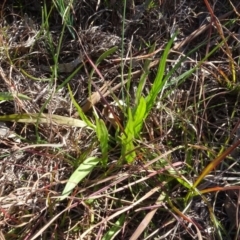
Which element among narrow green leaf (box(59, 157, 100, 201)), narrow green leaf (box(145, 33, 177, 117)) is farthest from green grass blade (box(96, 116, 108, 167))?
narrow green leaf (box(145, 33, 177, 117))

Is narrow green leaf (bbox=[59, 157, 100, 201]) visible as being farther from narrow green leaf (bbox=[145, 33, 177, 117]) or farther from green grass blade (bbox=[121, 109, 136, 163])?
narrow green leaf (bbox=[145, 33, 177, 117])

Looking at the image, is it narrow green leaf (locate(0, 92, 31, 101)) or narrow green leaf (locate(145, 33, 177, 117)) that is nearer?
narrow green leaf (locate(145, 33, 177, 117))

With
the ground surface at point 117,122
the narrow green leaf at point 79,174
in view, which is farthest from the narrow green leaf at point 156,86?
the narrow green leaf at point 79,174

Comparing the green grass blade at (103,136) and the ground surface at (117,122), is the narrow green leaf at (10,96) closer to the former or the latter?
the ground surface at (117,122)

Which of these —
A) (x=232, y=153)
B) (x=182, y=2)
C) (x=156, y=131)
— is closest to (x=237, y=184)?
(x=232, y=153)

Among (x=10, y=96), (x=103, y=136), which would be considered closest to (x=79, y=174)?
(x=103, y=136)

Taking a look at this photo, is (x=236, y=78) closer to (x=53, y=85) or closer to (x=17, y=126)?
(x=53, y=85)

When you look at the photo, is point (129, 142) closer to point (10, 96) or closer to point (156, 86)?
point (156, 86)
